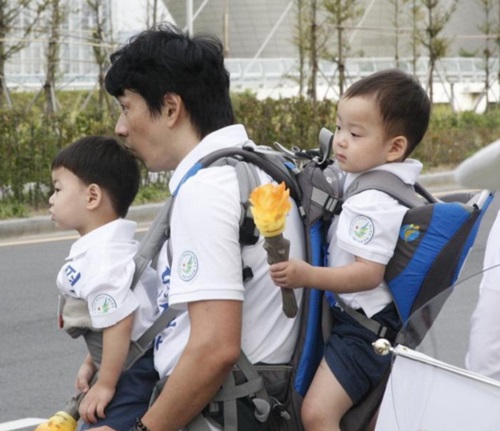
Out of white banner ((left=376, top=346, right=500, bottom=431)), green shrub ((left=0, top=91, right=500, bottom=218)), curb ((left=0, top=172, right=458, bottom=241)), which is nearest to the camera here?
white banner ((left=376, top=346, right=500, bottom=431))

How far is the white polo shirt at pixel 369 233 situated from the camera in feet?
7.86

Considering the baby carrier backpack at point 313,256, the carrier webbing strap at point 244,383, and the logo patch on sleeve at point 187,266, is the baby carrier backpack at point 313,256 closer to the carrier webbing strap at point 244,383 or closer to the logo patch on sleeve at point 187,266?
the carrier webbing strap at point 244,383

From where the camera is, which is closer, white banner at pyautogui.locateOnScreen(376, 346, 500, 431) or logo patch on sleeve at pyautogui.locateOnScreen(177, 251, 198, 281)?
white banner at pyautogui.locateOnScreen(376, 346, 500, 431)

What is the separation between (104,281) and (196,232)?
282mm

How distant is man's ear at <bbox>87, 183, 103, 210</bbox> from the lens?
2667mm

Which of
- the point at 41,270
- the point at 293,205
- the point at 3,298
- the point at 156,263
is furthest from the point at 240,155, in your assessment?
the point at 41,270

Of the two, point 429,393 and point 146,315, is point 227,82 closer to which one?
point 146,315

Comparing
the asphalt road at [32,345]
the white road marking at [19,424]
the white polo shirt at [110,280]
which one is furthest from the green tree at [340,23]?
the white polo shirt at [110,280]

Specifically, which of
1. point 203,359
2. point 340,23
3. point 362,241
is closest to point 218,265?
point 203,359

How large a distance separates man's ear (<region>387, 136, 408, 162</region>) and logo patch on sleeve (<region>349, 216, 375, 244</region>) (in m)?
0.20

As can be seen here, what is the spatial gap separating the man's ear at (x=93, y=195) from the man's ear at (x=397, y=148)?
627mm

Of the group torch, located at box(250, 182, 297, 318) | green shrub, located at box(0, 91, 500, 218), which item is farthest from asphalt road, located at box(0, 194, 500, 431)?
green shrub, located at box(0, 91, 500, 218)

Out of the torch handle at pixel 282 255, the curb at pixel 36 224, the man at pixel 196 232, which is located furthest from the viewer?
the curb at pixel 36 224

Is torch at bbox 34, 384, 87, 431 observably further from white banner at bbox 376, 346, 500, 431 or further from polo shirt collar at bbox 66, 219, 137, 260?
white banner at bbox 376, 346, 500, 431
